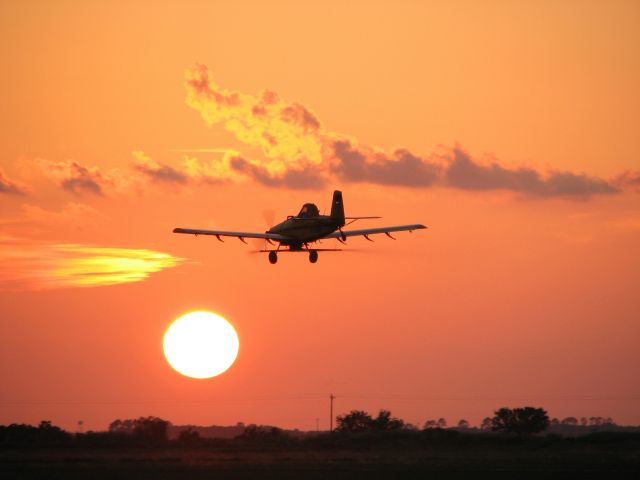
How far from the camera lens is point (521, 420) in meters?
107

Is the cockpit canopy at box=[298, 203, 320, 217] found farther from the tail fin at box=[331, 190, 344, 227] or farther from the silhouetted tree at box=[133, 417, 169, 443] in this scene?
the silhouetted tree at box=[133, 417, 169, 443]

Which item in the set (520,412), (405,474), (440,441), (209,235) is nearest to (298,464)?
(405,474)

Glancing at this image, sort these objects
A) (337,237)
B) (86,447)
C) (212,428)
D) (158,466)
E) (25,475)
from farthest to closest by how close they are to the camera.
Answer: (212,428), (337,237), (86,447), (158,466), (25,475)

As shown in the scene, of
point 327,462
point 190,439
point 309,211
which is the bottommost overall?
point 327,462

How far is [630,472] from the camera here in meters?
62.7

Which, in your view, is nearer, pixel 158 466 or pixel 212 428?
pixel 158 466

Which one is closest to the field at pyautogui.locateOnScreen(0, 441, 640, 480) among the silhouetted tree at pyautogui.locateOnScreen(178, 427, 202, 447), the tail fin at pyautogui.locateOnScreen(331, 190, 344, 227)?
the silhouetted tree at pyautogui.locateOnScreen(178, 427, 202, 447)

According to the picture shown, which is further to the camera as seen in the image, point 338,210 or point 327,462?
point 338,210

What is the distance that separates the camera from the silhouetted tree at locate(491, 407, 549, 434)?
10619cm

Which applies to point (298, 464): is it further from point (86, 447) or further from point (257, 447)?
point (86, 447)

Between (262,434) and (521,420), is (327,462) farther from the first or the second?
(521,420)

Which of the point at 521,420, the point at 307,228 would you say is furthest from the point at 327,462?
the point at 521,420

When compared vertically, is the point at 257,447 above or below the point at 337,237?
below

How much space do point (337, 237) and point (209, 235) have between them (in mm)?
9887
